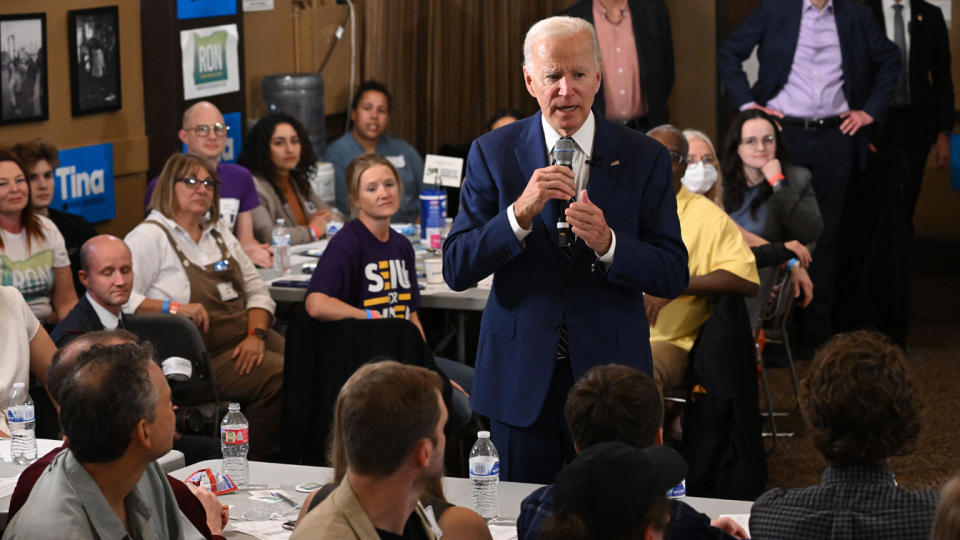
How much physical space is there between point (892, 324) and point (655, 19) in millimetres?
2385

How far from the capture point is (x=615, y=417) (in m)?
2.34

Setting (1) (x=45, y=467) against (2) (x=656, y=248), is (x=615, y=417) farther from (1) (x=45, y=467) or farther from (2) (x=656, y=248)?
(1) (x=45, y=467)

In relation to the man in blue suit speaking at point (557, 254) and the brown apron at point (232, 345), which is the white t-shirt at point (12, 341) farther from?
the man in blue suit speaking at point (557, 254)

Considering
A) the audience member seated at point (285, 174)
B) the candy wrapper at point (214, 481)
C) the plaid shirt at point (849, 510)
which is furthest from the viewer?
the audience member seated at point (285, 174)

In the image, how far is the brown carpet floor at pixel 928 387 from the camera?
5121 millimetres

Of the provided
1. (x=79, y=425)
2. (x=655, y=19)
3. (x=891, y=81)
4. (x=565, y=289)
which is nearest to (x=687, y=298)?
(x=565, y=289)

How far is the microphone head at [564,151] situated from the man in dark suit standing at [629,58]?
202 inches

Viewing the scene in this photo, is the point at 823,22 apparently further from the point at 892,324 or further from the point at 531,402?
the point at 531,402

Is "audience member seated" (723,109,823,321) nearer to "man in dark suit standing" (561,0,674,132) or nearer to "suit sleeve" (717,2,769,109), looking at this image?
"suit sleeve" (717,2,769,109)

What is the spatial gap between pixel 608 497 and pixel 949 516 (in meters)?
0.46

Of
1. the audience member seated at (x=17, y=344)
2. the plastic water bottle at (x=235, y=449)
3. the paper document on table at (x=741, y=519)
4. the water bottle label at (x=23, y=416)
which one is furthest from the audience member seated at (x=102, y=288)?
the paper document on table at (x=741, y=519)

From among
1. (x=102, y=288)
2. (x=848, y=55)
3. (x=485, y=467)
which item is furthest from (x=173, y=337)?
(x=848, y=55)

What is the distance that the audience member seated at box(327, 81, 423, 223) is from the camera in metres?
7.17

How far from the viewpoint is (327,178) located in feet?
22.9
